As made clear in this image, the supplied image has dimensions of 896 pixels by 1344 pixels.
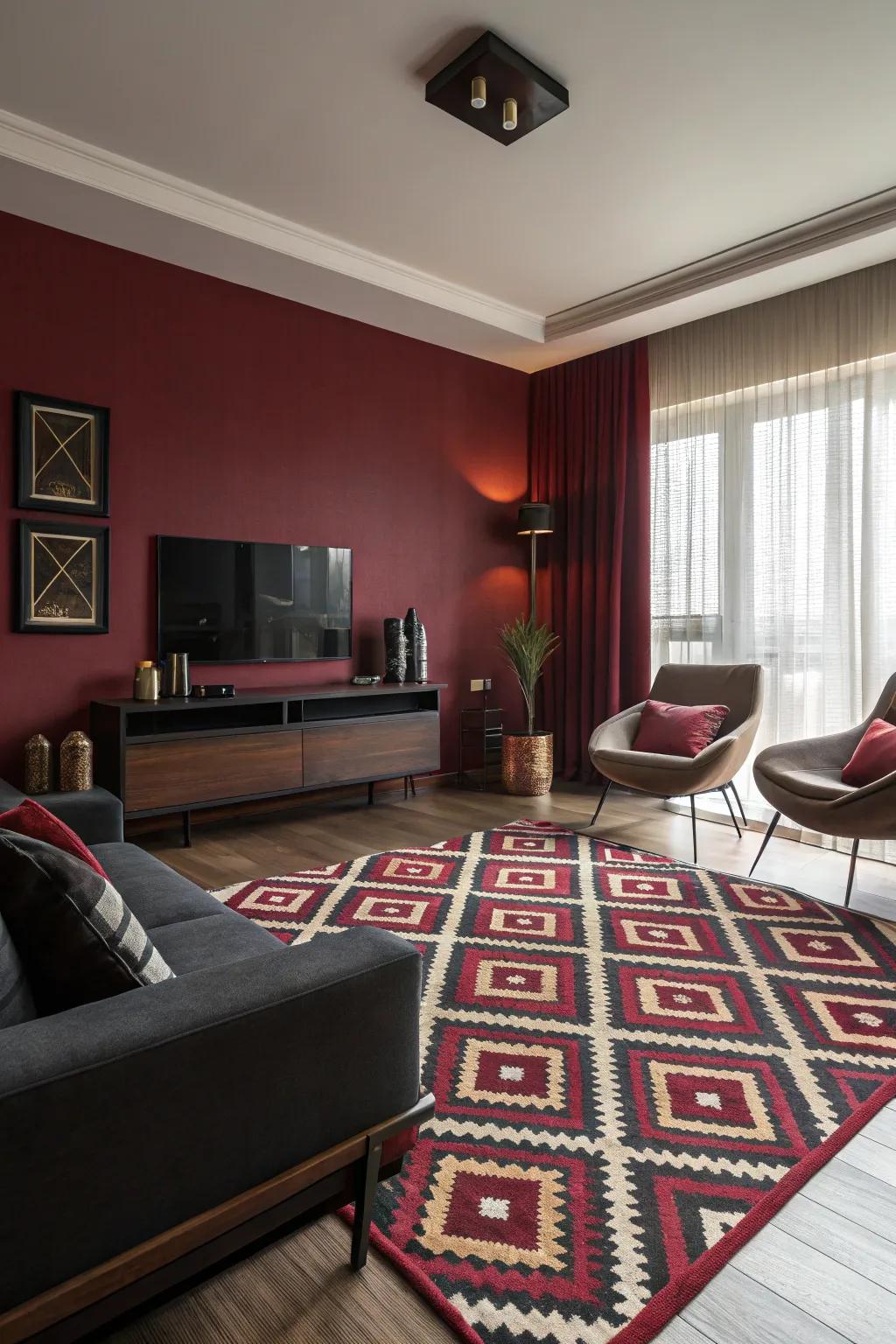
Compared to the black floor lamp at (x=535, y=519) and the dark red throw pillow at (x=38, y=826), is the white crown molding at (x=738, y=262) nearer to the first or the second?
the black floor lamp at (x=535, y=519)

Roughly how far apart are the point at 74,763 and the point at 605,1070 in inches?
95.1

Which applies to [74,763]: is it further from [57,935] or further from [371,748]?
[57,935]

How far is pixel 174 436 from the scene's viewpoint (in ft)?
12.6

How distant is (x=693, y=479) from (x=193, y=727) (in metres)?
3.00

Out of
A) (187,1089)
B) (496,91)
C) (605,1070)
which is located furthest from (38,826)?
(496,91)

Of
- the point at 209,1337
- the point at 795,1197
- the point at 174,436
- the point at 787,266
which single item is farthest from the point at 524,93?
the point at 209,1337

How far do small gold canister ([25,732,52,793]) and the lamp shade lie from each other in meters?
3.03

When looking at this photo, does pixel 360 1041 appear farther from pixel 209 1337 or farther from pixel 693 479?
pixel 693 479

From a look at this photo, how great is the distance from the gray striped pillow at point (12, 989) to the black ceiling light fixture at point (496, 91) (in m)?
2.81

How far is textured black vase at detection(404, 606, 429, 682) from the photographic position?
4672mm

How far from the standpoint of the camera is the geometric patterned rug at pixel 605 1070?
129 cm

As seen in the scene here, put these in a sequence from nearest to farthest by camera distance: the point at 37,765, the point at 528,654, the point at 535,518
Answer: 1. the point at 37,765
2. the point at 528,654
3. the point at 535,518

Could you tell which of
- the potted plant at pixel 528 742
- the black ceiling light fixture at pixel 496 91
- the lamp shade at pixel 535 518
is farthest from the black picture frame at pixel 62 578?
the lamp shade at pixel 535 518

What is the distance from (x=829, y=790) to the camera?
2900 millimetres
